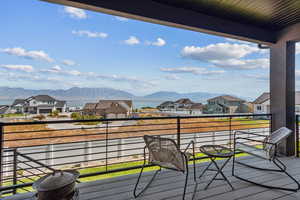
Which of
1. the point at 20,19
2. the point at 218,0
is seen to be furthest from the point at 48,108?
the point at 218,0

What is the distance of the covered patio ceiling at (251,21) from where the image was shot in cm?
254

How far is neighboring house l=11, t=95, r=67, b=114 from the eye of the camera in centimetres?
380

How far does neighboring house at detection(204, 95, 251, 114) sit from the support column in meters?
0.71

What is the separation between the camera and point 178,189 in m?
2.24

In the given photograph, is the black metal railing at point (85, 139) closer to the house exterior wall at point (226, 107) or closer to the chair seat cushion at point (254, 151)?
the house exterior wall at point (226, 107)

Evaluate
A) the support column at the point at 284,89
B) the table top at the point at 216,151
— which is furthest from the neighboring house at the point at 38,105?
the support column at the point at 284,89

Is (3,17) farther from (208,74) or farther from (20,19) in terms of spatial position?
(208,74)

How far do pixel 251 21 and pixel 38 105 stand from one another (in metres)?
5.14

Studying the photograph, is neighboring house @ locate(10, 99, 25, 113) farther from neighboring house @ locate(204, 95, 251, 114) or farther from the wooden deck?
neighboring house @ locate(204, 95, 251, 114)

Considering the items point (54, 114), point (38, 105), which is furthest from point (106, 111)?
point (38, 105)

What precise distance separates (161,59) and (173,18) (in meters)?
7.70

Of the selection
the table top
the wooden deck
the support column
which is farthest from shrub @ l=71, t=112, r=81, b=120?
the support column

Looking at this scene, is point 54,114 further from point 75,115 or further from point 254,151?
point 254,151

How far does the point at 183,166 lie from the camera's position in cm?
190
